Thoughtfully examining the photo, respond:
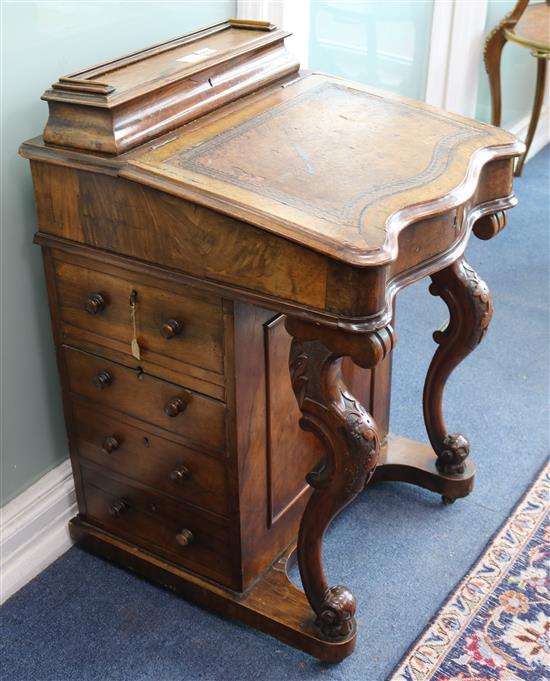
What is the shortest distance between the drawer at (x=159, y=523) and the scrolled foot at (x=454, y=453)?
67cm

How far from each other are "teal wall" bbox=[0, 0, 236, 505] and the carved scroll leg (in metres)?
0.88

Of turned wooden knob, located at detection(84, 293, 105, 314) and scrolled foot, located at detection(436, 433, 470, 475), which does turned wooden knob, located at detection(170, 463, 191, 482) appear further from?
scrolled foot, located at detection(436, 433, 470, 475)

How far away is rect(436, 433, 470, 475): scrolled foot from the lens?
Result: 7.74 ft

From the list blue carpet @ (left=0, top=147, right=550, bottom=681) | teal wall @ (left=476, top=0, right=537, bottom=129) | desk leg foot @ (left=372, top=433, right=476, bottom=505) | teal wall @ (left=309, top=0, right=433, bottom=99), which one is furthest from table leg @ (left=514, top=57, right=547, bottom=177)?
desk leg foot @ (left=372, top=433, right=476, bottom=505)

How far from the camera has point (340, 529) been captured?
2.32m

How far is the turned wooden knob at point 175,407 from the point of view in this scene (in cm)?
186

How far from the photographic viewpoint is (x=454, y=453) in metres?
2.36

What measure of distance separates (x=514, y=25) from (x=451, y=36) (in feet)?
0.83

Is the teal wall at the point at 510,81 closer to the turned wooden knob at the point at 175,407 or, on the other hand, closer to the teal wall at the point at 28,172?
the teal wall at the point at 28,172

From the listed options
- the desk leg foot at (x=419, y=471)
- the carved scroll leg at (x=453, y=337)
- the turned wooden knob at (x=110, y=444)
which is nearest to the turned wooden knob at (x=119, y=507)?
the turned wooden knob at (x=110, y=444)

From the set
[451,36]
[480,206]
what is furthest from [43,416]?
[451,36]

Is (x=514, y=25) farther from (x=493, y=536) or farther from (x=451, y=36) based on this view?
(x=493, y=536)

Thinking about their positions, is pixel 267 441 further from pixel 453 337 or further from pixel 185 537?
pixel 453 337

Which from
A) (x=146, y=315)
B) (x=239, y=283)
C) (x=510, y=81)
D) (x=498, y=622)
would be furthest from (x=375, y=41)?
(x=498, y=622)
